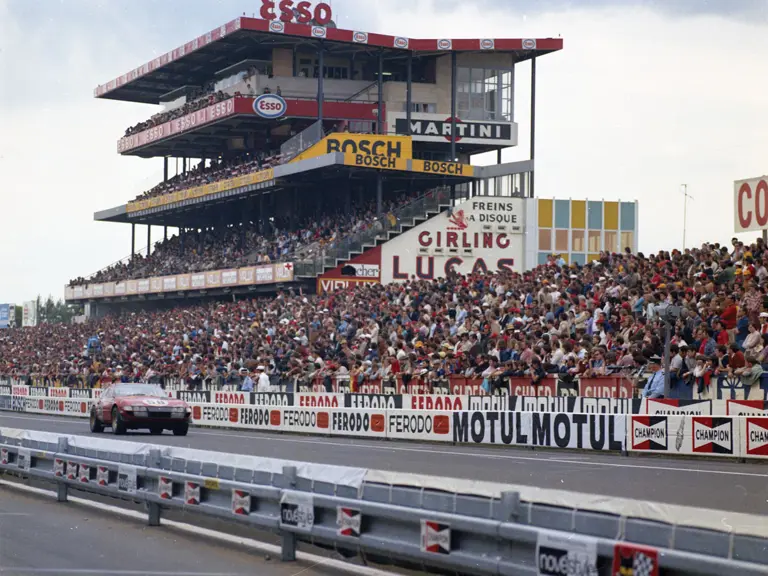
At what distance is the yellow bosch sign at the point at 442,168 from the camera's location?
191 feet

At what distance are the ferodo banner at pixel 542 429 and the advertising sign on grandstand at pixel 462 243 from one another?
31.5m

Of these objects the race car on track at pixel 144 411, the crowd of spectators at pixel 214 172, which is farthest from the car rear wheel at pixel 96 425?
the crowd of spectators at pixel 214 172

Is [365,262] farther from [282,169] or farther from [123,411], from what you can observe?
[123,411]

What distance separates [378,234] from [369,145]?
4.13 metres

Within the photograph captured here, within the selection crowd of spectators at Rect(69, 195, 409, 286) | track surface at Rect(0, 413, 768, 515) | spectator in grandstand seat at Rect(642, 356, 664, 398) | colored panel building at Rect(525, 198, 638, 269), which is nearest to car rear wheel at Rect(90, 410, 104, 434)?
track surface at Rect(0, 413, 768, 515)

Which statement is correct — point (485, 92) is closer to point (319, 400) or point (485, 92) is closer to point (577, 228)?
point (577, 228)

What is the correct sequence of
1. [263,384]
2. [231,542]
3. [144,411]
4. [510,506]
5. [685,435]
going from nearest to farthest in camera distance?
[510,506] < [231,542] < [685,435] < [144,411] < [263,384]

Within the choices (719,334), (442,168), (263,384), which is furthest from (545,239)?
(719,334)

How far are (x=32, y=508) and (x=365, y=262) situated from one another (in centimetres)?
4356

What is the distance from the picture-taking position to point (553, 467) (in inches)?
742

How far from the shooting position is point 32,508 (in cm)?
1376

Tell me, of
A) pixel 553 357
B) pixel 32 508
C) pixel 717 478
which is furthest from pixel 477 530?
pixel 553 357

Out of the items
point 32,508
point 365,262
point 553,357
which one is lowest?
point 32,508

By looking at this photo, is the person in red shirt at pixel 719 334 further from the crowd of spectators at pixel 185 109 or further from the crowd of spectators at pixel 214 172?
the crowd of spectators at pixel 185 109
